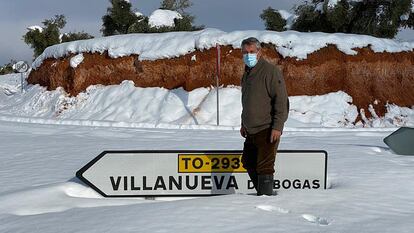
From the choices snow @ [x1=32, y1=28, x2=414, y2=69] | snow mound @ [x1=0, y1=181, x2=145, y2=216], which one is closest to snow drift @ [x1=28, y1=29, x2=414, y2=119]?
snow @ [x1=32, y1=28, x2=414, y2=69]

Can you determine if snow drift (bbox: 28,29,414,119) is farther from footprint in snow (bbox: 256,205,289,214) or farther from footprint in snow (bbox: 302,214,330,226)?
footprint in snow (bbox: 302,214,330,226)

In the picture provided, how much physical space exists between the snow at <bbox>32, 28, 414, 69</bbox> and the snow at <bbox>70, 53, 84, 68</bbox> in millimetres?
420

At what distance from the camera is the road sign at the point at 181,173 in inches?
170

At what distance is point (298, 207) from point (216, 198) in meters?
0.73

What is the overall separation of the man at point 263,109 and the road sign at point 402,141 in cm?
390

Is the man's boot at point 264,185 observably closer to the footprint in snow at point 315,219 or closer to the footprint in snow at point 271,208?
the footprint in snow at point 271,208

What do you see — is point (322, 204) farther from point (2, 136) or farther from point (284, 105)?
point (2, 136)

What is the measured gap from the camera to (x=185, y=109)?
1518cm

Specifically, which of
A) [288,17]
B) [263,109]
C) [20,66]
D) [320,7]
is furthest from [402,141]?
[288,17]

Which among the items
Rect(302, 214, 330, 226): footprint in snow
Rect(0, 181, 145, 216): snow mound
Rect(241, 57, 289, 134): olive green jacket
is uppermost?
Rect(241, 57, 289, 134): olive green jacket

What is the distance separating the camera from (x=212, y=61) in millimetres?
16453

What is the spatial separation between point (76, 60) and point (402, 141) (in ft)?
48.0

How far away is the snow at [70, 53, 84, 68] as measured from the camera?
18.5m

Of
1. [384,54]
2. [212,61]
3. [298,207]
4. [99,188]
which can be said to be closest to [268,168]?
[298,207]
